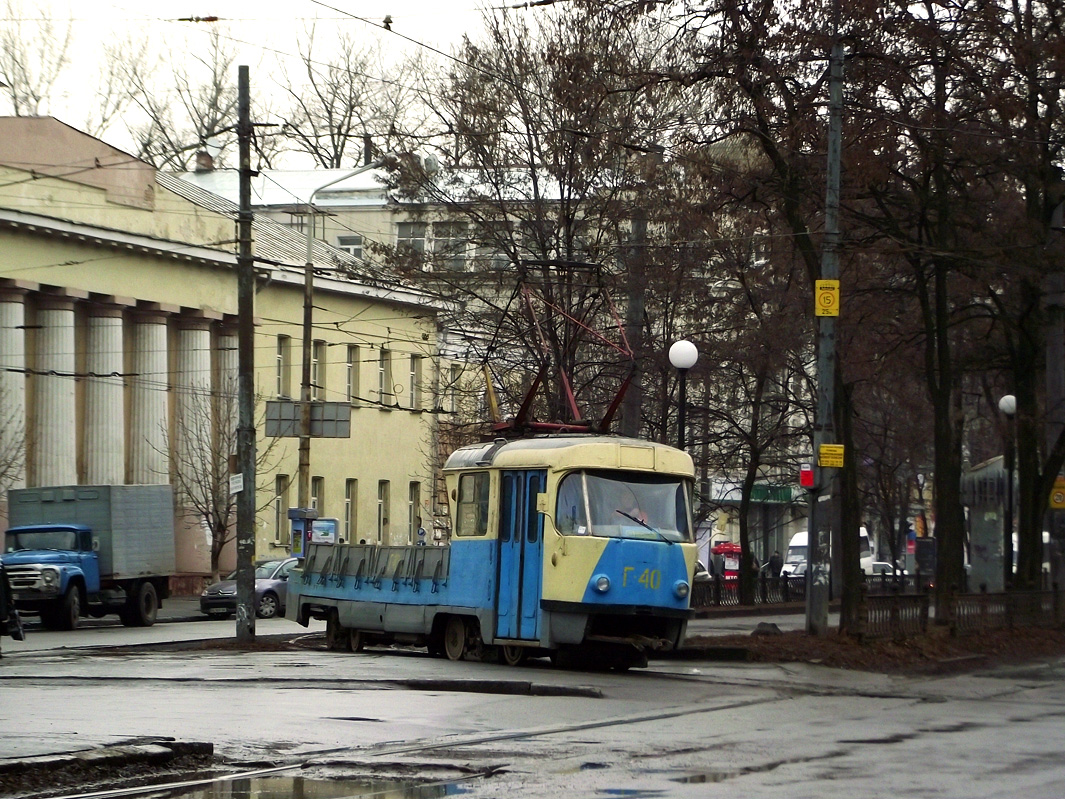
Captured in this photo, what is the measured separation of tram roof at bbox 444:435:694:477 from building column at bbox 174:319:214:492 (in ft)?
99.1

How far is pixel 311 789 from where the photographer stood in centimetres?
1038

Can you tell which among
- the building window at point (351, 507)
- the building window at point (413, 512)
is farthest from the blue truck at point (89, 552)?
the building window at point (413, 512)

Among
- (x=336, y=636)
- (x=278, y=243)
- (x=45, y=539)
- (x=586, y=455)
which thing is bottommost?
(x=336, y=636)

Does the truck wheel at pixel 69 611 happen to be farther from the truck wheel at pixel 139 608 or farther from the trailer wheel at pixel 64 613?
the truck wheel at pixel 139 608

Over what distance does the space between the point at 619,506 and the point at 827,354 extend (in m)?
4.15

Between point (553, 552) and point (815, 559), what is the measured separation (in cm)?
451

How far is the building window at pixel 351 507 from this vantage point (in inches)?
2441

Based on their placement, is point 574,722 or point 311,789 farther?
point 574,722

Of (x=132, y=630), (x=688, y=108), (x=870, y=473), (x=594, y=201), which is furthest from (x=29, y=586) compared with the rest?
(x=870, y=473)

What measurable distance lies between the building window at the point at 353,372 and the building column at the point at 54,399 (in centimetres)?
1336

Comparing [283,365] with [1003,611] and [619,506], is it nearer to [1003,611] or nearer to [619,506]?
[1003,611]

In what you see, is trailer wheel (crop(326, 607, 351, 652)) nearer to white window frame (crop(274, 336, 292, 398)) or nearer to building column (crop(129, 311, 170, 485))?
building column (crop(129, 311, 170, 485))

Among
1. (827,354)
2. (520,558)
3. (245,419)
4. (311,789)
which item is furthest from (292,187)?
(311,789)

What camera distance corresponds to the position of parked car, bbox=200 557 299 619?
41.2 meters
